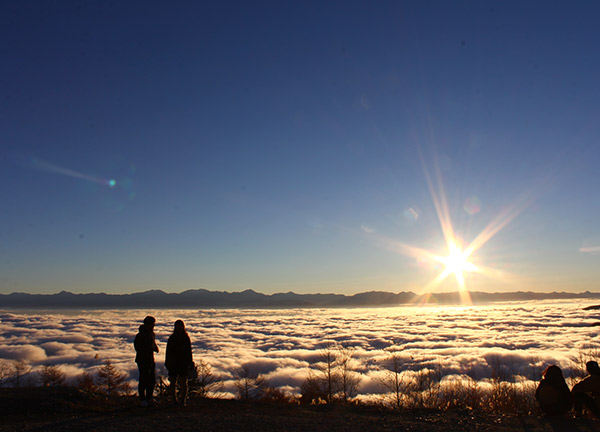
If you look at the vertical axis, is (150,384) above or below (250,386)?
above

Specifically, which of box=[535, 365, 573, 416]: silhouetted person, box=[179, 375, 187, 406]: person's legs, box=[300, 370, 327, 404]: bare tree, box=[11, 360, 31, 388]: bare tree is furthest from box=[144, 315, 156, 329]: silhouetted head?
box=[11, 360, 31, 388]: bare tree

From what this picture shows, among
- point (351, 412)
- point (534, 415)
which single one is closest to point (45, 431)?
point (351, 412)

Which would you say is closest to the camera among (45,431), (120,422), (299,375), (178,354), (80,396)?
(45,431)

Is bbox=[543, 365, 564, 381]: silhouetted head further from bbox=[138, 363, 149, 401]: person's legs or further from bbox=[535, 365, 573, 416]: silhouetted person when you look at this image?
bbox=[138, 363, 149, 401]: person's legs

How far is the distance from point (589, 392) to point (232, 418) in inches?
378

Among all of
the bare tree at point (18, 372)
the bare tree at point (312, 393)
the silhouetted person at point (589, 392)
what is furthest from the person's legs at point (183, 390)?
the bare tree at point (18, 372)

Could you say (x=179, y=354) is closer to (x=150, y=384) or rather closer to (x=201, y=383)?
(x=150, y=384)

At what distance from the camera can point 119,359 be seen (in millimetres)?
176000

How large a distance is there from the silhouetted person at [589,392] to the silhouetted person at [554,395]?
21cm

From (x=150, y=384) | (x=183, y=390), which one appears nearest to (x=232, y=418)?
(x=183, y=390)

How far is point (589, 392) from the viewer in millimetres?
11578

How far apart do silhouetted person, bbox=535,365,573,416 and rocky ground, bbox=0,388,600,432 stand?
0.33 meters

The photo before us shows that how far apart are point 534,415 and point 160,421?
33.0 feet

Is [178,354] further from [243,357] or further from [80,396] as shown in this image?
[243,357]
